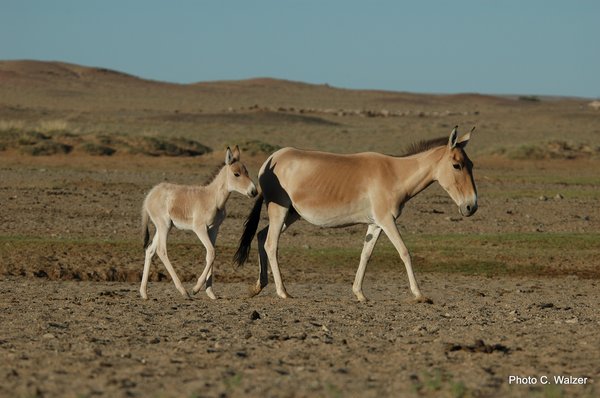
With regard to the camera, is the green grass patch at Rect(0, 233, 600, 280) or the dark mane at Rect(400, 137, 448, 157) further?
the green grass patch at Rect(0, 233, 600, 280)

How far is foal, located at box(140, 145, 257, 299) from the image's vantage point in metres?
14.0

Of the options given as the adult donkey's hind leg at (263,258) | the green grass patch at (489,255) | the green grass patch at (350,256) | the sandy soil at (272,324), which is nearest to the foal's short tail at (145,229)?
the sandy soil at (272,324)

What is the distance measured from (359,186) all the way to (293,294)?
1912mm

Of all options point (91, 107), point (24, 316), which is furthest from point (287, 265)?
point (91, 107)

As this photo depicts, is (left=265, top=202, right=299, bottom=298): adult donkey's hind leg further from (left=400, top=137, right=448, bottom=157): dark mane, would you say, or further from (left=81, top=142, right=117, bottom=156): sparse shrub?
(left=81, top=142, right=117, bottom=156): sparse shrub

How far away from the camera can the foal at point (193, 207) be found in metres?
14.0

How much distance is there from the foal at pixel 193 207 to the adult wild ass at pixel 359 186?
0.39 m

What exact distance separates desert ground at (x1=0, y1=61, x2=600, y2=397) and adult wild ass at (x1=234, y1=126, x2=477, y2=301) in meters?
0.88

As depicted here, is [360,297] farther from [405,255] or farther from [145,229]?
[145,229]

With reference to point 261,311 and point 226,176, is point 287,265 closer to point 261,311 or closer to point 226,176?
point 226,176

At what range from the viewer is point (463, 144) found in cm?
1426

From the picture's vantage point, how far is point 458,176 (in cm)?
1392

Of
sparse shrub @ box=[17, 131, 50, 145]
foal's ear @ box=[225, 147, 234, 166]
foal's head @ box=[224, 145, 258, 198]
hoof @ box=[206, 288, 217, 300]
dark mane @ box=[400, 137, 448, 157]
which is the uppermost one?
dark mane @ box=[400, 137, 448, 157]

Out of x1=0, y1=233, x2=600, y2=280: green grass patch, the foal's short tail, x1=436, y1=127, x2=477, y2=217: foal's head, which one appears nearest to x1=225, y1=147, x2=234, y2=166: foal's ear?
the foal's short tail
